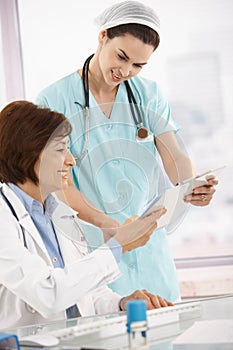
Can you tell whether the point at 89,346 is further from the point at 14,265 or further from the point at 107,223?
the point at 107,223

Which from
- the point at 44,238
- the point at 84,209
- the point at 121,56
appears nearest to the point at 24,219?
the point at 44,238

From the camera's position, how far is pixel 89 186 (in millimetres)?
1979

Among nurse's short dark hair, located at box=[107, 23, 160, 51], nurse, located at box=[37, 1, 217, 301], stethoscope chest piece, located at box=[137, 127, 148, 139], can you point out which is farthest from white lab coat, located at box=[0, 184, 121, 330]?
nurse's short dark hair, located at box=[107, 23, 160, 51]

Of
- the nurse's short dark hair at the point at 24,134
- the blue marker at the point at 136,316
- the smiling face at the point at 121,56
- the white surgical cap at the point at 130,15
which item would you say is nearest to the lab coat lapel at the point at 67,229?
the nurse's short dark hair at the point at 24,134

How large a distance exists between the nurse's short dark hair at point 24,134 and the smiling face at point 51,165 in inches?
0.5

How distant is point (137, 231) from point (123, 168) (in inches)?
15.7

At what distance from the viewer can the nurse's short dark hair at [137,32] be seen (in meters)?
1.97

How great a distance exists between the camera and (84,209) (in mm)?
1844

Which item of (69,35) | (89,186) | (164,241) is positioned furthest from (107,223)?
(69,35)

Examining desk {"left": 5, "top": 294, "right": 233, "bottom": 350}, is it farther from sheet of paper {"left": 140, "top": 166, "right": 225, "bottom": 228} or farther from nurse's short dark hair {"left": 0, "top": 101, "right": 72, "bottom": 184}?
nurse's short dark hair {"left": 0, "top": 101, "right": 72, "bottom": 184}

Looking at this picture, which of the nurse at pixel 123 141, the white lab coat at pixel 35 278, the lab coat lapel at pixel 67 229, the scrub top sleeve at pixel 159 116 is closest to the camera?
the white lab coat at pixel 35 278

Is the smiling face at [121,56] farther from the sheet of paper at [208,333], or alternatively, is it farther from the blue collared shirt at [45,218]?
the sheet of paper at [208,333]

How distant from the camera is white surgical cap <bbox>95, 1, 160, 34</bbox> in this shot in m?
1.98

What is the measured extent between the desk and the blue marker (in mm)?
53
